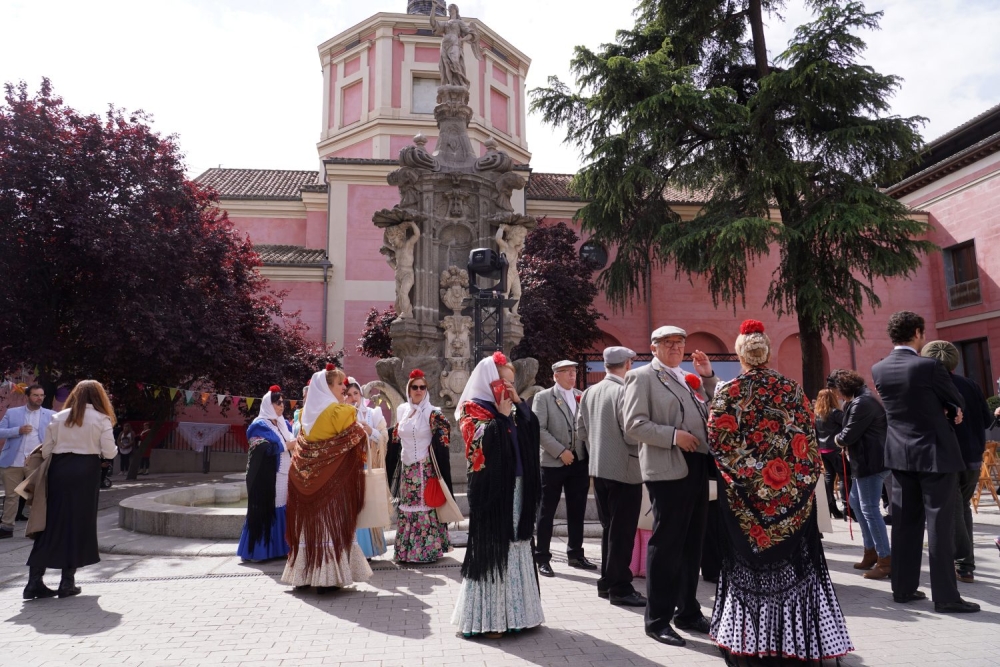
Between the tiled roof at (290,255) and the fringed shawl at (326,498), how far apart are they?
20.1 metres

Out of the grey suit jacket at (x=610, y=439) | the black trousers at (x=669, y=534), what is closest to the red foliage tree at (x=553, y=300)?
the grey suit jacket at (x=610, y=439)

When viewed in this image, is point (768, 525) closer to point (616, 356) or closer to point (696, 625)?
point (696, 625)

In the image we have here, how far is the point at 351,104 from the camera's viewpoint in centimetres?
3003

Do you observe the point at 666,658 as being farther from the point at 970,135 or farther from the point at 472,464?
the point at 970,135

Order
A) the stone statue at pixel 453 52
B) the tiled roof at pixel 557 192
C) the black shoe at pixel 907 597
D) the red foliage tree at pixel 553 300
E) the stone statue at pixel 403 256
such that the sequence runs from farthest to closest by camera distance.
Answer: the tiled roof at pixel 557 192 → the red foliage tree at pixel 553 300 → the stone statue at pixel 453 52 → the stone statue at pixel 403 256 → the black shoe at pixel 907 597

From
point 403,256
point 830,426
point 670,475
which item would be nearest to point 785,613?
point 670,475

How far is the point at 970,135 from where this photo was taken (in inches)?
960

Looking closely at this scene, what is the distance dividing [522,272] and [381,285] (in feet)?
19.5

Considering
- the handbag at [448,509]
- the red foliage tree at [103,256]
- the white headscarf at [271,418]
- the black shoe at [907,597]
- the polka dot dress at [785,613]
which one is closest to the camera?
the polka dot dress at [785,613]

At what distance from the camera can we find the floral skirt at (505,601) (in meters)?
4.44

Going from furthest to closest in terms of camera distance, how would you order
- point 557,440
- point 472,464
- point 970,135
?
point 970,135 → point 557,440 → point 472,464

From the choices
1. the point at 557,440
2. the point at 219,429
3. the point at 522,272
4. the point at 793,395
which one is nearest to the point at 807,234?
the point at 522,272

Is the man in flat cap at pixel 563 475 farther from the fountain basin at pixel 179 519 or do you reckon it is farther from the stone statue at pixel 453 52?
the stone statue at pixel 453 52

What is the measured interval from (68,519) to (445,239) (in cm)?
752
